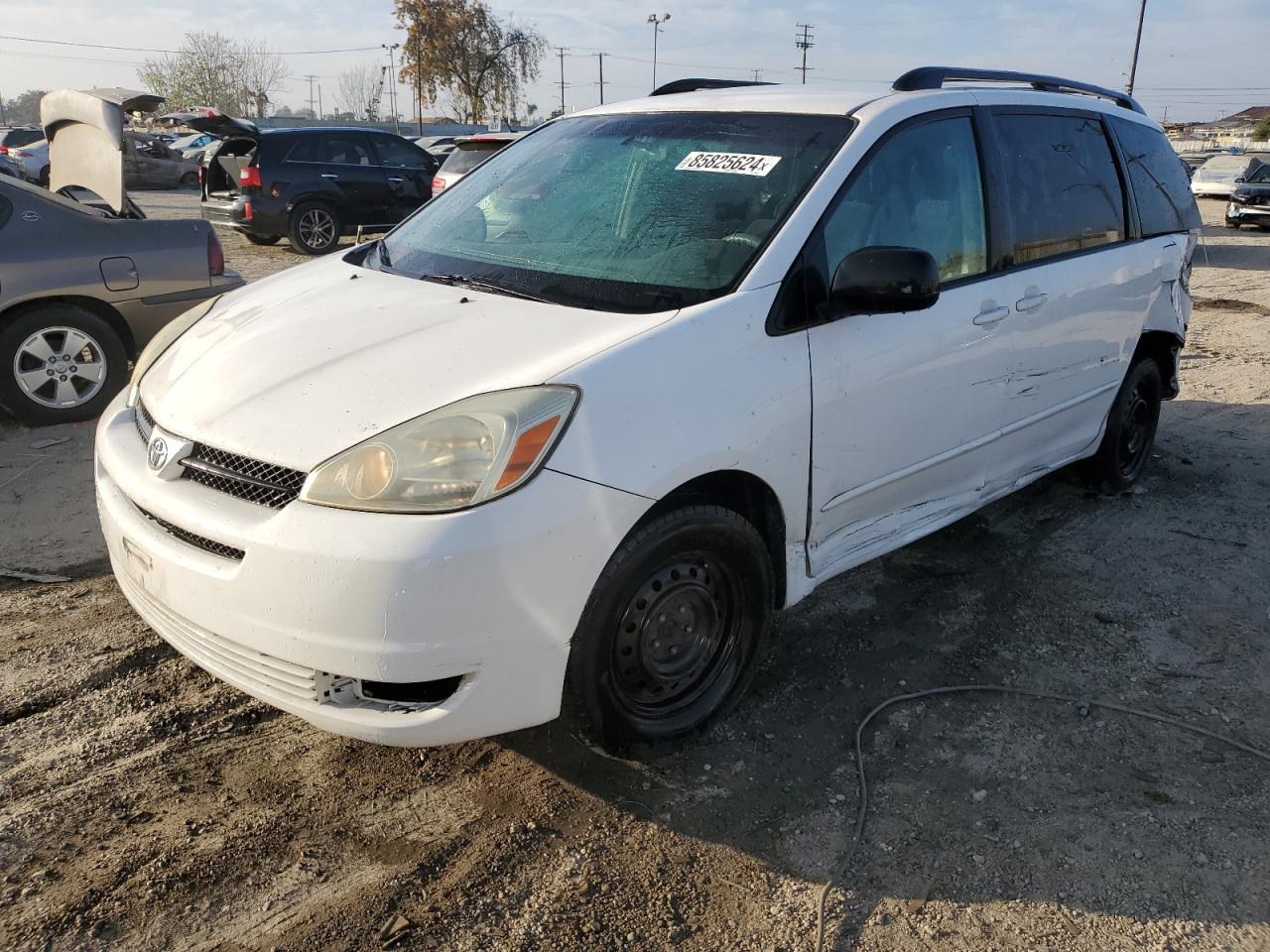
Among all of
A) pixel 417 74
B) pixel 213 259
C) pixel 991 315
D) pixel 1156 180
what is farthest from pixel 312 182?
pixel 417 74

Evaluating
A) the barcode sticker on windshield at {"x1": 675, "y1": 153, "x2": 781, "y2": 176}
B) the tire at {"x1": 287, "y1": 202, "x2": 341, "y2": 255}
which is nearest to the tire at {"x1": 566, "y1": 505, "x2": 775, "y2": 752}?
the barcode sticker on windshield at {"x1": 675, "y1": 153, "x2": 781, "y2": 176}

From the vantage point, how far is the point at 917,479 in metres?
3.47

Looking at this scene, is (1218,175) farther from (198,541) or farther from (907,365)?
(198,541)

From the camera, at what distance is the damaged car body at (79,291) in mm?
5688

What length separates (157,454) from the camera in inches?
106

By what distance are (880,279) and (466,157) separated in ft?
33.7

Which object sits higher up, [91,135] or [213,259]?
[91,135]

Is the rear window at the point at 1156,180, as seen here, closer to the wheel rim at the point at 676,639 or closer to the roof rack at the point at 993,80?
the roof rack at the point at 993,80

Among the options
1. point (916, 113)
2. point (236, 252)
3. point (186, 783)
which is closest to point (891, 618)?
point (916, 113)

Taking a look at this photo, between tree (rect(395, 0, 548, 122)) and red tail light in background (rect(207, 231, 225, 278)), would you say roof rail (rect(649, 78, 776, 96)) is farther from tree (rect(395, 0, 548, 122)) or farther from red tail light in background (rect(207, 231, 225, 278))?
tree (rect(395, 0, 548, 122))

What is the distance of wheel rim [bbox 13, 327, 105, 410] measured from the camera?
18.8 ft

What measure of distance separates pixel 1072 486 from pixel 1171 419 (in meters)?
1.81

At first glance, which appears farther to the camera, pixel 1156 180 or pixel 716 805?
pixel 1156 180

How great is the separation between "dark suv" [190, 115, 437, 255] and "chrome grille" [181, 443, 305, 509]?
1135 centimetres
